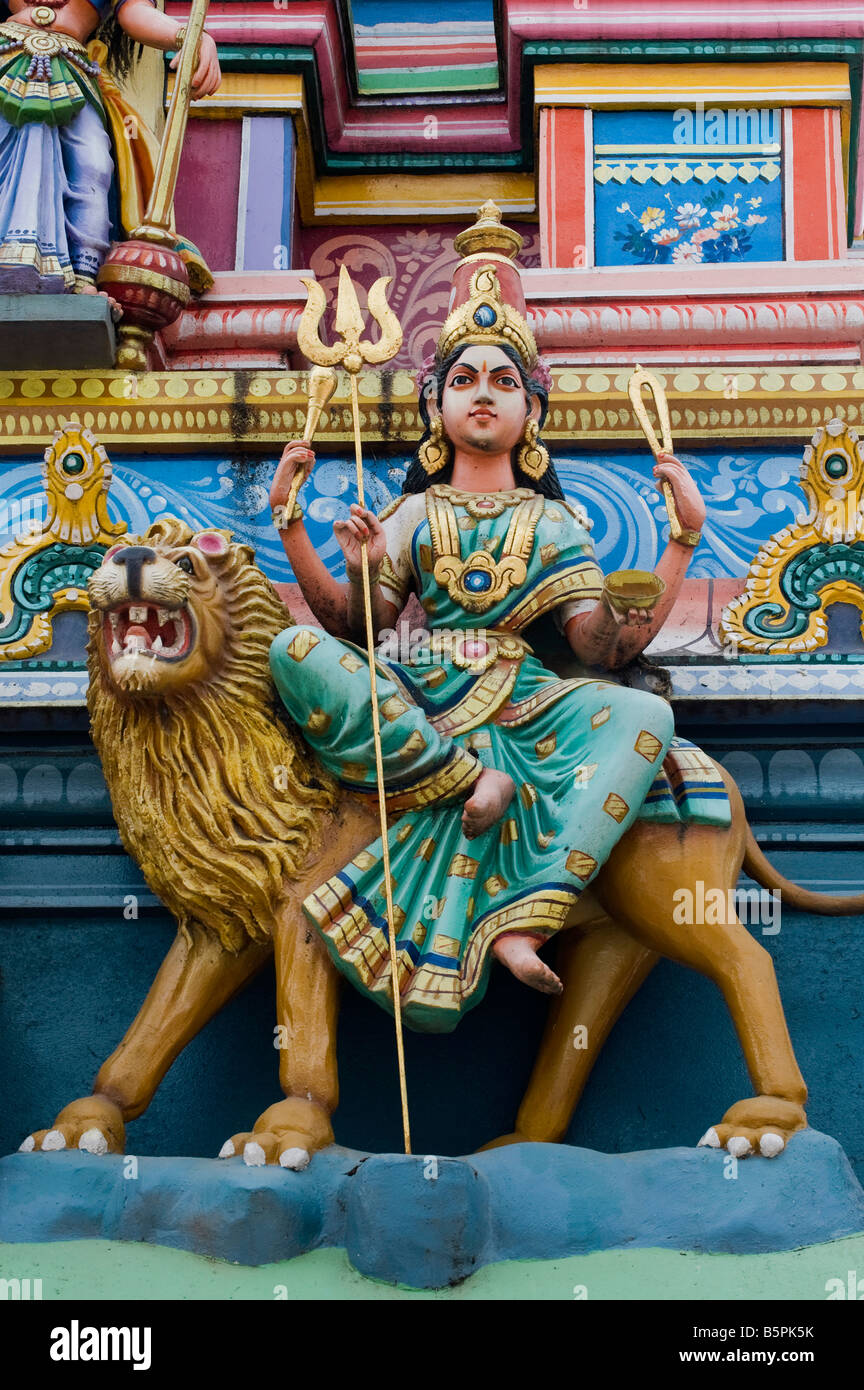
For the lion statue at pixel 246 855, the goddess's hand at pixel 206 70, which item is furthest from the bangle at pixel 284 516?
the goddess's hand at pixel 206 70

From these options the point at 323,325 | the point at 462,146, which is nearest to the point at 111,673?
the point at 323,325

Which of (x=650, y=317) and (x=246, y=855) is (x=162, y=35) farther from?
(x=246, y=855)

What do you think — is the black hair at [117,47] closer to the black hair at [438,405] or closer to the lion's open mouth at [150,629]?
the black hair at [438,405]

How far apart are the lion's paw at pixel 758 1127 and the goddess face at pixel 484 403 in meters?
1.78

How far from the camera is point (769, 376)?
634 cm

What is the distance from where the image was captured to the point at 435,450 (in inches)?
226

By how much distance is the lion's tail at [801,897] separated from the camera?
5.42m

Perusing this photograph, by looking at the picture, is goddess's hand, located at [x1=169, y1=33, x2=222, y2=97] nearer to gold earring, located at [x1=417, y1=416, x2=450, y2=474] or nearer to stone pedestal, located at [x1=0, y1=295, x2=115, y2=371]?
stone pedestal, located at [x1=0, y1=295, x2=115, y2=371]

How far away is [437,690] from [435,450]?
2.31 ft

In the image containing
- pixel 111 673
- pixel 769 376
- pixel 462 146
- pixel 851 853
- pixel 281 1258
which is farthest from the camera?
pixel 462 146

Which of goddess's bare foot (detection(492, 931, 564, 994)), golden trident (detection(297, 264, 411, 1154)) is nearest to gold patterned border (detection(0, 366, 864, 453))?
golden trident (detection(297, 264, 411, 1154))

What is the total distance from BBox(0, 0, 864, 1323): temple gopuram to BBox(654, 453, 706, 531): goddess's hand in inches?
0.5

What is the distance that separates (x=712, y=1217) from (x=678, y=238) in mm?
3576

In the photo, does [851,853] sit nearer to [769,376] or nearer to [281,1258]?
[769,376]
